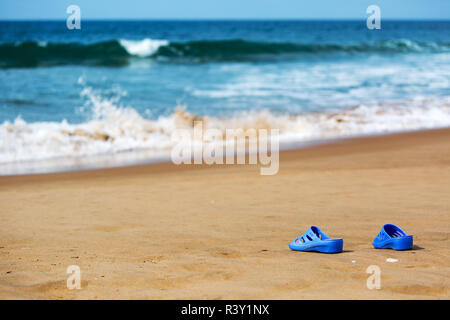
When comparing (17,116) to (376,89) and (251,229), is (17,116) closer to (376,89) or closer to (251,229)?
(251,229)

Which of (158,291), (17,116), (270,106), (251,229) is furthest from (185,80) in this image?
(158,291)

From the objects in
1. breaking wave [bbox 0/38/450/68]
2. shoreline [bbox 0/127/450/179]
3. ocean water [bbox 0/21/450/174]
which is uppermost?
breaking wave [bbox 0/38/450/68]

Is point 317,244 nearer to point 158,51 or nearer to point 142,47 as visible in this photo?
point 142,47

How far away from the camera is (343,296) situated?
2766mm

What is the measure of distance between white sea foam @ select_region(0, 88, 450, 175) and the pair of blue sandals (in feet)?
16.3

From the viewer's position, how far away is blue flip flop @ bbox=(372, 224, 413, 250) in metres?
3.67

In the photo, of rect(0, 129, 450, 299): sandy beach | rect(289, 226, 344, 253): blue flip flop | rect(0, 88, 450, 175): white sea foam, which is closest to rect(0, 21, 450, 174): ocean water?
rect(0, 88, 450, 175): white sea foam

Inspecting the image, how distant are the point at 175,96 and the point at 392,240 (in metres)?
12.0

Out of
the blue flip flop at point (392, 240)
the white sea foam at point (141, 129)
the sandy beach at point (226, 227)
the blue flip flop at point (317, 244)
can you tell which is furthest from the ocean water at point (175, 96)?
the blue flip flop at point (392, 240)

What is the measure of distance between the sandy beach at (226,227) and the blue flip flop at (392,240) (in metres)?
0.06

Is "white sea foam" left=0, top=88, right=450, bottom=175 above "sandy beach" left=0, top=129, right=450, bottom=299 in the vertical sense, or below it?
above

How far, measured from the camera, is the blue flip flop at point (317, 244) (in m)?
3.65

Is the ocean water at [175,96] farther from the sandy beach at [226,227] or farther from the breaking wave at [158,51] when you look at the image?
the sandy beach at [226,227]

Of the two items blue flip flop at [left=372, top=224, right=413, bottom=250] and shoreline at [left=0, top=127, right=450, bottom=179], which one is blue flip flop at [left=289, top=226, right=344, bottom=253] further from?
shoreline at [left=0, top=127, right=450, bottom=179]
